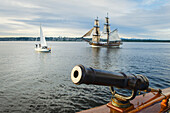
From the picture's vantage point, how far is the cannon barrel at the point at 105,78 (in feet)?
6.40

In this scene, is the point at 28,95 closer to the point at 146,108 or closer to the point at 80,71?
the point at 146,108

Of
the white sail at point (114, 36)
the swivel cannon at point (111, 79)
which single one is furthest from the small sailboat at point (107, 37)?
the swivel cannon at point (111, 79)

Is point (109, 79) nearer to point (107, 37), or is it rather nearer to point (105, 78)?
point (105, 78)

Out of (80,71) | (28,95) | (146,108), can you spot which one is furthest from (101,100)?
(80,71)

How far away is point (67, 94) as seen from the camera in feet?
40.9

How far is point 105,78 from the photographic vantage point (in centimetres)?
216

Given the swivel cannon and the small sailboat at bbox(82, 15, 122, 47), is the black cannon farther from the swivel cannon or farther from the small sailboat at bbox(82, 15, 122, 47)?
the small sailboat at bbox(82, 15, 122, 47)

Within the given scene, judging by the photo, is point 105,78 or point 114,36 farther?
point 114,36

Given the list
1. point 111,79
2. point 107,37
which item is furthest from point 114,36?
point 111,79

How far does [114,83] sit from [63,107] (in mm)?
8633

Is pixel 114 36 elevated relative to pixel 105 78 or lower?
elevated

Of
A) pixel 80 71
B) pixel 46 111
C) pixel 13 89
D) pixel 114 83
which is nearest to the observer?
pixel 80 71

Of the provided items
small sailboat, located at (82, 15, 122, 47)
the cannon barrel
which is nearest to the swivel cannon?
the cannon barrel

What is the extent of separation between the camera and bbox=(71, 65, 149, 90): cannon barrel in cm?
195
